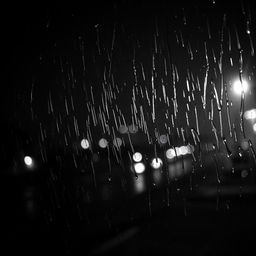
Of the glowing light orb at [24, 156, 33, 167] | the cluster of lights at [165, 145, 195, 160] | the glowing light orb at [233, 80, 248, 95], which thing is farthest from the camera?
the glowing light orb at [24, 156, 33, 167]

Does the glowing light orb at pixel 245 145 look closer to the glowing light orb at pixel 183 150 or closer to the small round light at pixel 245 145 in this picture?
the small round light at pixel 245 145

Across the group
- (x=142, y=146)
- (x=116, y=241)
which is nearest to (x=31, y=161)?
(x=142, y=146)

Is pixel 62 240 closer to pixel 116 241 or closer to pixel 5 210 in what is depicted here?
pixel 116 241

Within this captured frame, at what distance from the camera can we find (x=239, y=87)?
2268 millimetres

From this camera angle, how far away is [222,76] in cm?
241

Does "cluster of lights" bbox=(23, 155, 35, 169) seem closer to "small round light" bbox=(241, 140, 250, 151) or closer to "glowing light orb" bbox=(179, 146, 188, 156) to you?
"glowing light orb" bbox=(179, 146, 188, 156)

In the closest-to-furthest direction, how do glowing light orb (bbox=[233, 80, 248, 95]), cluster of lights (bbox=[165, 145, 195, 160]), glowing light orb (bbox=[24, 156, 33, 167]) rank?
glowing light orb (bbox=[233, 80, 248, 95]) → cluster of lights (bbox=[165, 145, 195, 160]) → glowing light orb (bbox=[24, 156, 33, 167])

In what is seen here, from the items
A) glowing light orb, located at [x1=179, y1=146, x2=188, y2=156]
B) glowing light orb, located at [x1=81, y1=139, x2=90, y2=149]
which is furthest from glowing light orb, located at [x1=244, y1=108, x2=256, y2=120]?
glowing light orb, located at [x1=81, y1=139, x2=90, y2=149]

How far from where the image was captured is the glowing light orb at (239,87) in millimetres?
2249

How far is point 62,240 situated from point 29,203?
296 cm

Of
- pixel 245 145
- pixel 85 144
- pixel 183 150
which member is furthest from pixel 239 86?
pixel 85 144

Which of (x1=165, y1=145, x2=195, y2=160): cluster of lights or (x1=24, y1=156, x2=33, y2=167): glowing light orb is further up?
(x1=24, y1=156, x2=33, y2=167): glowing light orb

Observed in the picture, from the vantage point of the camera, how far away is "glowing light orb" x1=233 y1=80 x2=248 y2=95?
7.38 feet

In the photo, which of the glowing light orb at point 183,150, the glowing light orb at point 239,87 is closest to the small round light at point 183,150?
the glowing light orb at point 183,150
